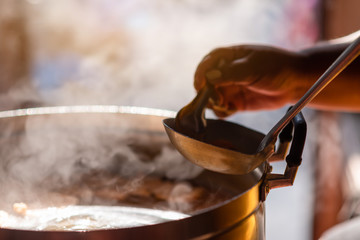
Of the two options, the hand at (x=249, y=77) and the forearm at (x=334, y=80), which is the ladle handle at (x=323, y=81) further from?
the forearm at (x=334, y=80)

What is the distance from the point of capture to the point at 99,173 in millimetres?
835

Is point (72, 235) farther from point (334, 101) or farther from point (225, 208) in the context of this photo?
point (334, 101)

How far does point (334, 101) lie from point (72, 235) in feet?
2.76

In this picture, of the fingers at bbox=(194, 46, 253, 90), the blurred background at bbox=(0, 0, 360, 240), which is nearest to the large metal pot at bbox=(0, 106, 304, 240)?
the fingers at bbox=(194, 46, 253, 90)

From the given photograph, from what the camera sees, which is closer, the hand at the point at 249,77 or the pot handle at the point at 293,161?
the pot handle at the point at 293,161

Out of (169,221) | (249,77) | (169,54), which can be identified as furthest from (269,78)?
(169,54)

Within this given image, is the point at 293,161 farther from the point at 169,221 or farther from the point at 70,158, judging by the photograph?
the point at 70,158

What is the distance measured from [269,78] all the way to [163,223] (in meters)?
0.52

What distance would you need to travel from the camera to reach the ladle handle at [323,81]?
0.42 meters

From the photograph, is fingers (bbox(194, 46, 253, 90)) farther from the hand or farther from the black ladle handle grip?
the black ladle handle grip

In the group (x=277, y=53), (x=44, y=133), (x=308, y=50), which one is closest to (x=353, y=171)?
(x=308, y=50)

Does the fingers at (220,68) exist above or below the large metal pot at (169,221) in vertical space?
above

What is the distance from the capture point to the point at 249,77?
0.75 metres

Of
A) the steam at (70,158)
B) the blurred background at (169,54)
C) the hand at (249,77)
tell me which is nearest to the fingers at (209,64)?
the hand at (249,77)
